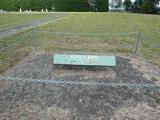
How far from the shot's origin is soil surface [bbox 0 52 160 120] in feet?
18.7

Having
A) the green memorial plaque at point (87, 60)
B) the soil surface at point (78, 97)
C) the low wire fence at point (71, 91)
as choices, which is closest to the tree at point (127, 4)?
the low wire fence at point (71, 91)

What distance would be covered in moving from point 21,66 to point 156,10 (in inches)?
2121

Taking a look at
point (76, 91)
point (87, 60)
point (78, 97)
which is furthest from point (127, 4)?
point (78, 97)

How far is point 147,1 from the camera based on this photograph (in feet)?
192

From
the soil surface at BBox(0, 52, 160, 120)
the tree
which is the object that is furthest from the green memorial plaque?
the tree

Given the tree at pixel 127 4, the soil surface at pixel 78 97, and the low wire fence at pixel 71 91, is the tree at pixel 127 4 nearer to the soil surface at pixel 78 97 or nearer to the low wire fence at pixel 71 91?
the low wire fence at pixel 71 91

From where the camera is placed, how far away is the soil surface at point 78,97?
5703mm

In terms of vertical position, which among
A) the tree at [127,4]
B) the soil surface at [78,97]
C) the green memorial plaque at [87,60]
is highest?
the green memorial plaque at [87,60]

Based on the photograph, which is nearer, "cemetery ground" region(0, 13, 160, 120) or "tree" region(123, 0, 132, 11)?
"cemetery ground" region(0, 13, 160, 120)

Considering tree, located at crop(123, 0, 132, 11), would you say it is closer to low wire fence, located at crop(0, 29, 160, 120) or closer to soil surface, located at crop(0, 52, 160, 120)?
low wire fence, located at crop(0, 29, 160, 120)

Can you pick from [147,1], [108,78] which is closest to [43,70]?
[108,78]

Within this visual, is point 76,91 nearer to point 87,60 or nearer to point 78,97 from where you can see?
point 78,97

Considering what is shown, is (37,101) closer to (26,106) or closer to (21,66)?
(26,106)

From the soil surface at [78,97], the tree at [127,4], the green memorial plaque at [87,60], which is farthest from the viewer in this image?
the tree at [127,4]
